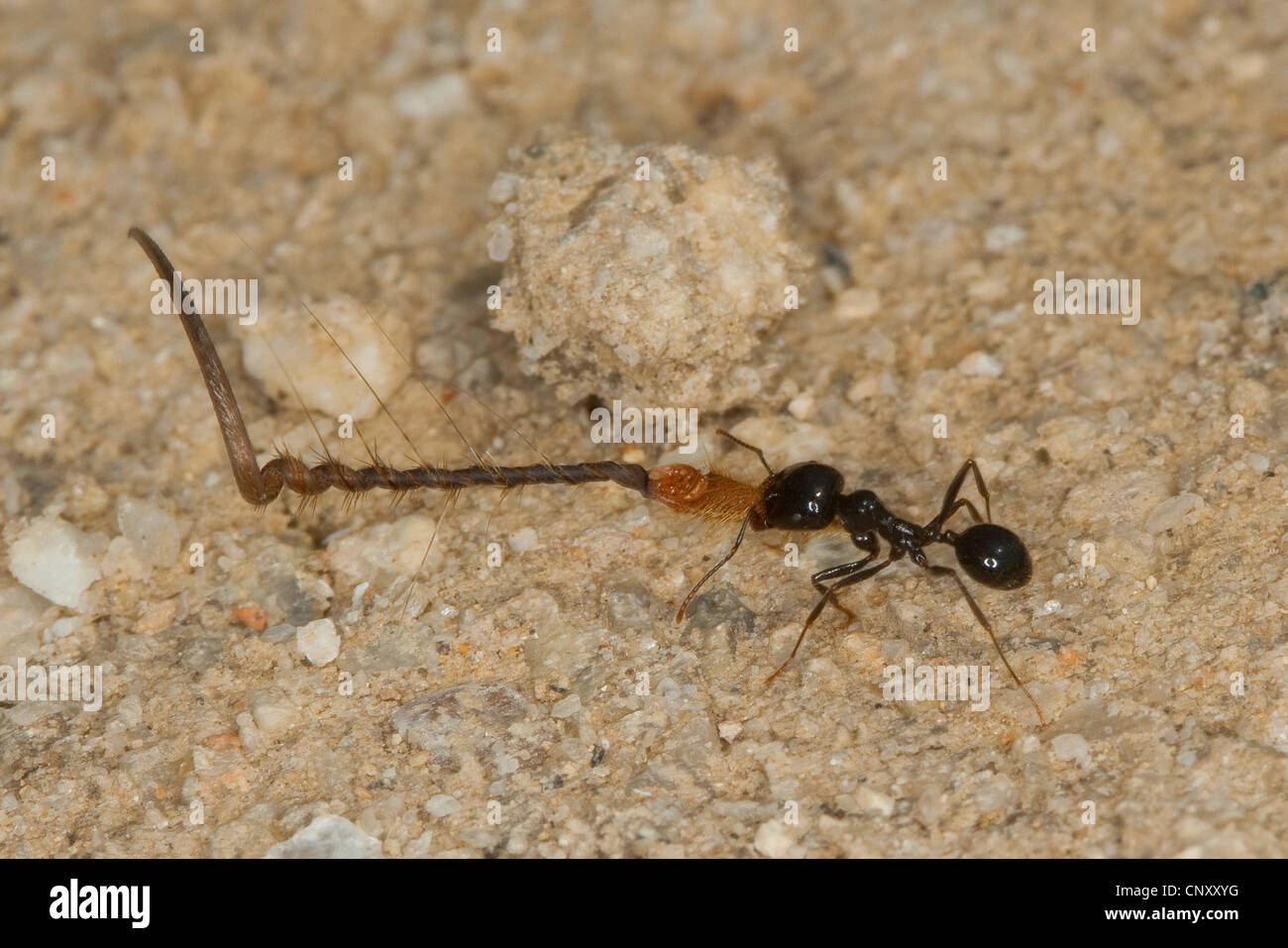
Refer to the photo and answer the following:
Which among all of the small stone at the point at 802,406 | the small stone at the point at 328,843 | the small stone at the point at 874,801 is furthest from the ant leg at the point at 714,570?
the small stone at the point at 328,843

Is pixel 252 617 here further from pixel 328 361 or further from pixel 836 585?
pixel 836 585

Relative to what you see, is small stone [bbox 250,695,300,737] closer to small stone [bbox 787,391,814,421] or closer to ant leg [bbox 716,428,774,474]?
ant leg [bbox 716,428,774,474]

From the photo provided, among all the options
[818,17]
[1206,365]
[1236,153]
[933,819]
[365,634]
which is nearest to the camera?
[933,819]

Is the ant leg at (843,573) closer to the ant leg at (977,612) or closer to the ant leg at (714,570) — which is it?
the ant leg at (977,612)

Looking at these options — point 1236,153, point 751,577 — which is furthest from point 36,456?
point 1236,153

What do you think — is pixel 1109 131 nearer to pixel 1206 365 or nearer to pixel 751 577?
pixel 1206 365

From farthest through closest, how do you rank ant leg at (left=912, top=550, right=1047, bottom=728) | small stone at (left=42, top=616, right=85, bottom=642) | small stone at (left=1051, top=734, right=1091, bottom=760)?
small stone at (left=42, top=616, right=85, bottom=642) < ant leg at (left=912, top=550, right=1047, bottom=728) < small stone at (left=1051, top=734, right=1091, bottom=760)

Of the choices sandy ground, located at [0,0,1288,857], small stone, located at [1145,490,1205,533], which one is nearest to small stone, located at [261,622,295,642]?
sandy ground, located at [0,0,1288,857]

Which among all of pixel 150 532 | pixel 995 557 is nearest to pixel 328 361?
pixel 150 532
